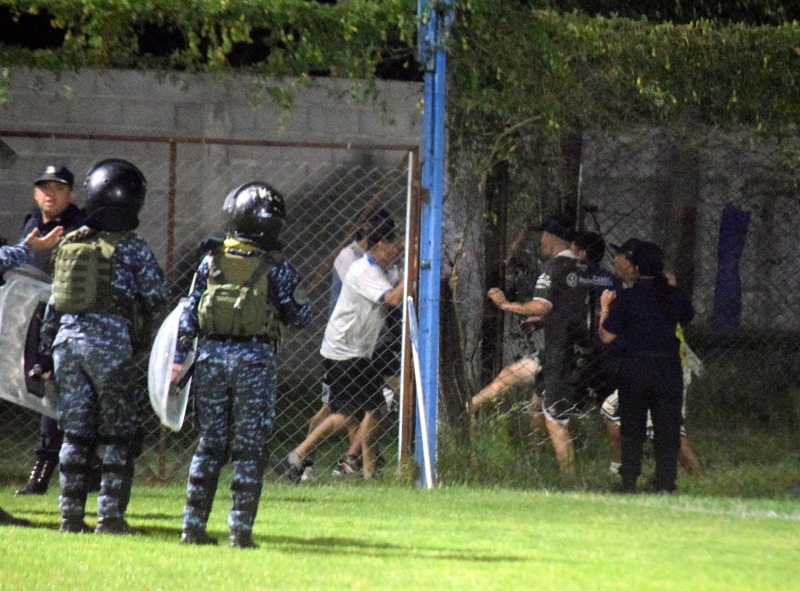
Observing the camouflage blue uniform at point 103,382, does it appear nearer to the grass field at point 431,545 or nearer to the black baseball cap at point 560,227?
the grass field at point 431,545

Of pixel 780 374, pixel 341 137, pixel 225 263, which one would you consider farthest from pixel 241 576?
pixel 780 374

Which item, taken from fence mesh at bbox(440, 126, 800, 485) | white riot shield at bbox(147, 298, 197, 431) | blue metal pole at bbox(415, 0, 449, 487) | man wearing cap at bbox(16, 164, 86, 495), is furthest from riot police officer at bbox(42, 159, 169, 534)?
fence mesh at bbox(440, 126, 800, 485)

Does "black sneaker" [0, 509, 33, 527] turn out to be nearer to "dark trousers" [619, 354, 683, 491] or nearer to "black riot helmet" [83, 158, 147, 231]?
"black riot helmet" [83, 158, 147, 231]

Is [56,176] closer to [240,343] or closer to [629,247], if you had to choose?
[240,343]

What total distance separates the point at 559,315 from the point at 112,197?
12.9 feet

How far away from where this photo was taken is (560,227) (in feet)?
34.5

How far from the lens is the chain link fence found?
11.3 m

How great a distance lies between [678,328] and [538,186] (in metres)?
1.43

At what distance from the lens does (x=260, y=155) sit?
485 inches

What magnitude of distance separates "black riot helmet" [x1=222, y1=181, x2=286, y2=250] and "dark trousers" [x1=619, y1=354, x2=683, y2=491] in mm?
3736

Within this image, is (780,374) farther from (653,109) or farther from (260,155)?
(260,155)

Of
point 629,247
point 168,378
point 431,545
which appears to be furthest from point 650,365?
point 168,378

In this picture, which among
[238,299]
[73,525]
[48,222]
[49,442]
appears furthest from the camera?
[49,442]

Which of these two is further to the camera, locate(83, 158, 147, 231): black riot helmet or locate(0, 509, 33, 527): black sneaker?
locate(0, 509, 33, 527): black sneaker
